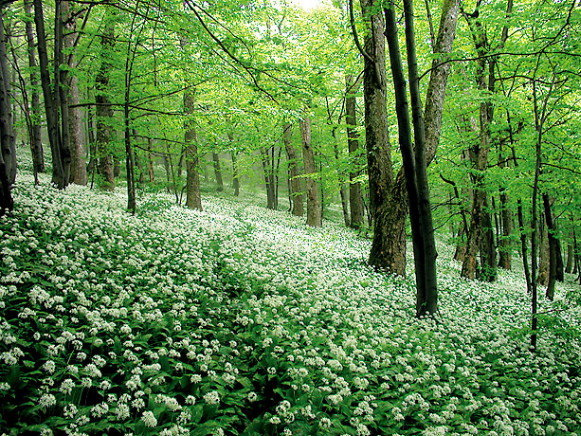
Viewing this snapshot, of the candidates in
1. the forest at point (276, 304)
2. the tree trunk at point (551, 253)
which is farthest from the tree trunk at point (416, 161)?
the tree trunk at point (551, 253)

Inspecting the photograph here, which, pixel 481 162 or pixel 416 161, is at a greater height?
pixel 481 162

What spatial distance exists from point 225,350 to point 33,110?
15.1 metres

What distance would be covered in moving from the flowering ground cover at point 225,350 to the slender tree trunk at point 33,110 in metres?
6.14

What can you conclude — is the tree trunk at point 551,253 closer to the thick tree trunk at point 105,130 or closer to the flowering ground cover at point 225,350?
the flowering ground cover at point 225,350

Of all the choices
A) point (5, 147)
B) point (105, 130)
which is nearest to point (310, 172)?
point (105, 130)

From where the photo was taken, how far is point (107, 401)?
2881 millimetres

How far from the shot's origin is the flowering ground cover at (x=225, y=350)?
285 cm

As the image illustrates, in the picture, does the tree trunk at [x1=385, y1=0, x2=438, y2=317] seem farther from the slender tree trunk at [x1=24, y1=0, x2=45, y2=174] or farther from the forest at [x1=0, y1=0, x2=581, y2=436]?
the slender tree trunk at [x1=24, y1=0, x2=45, y2=174]

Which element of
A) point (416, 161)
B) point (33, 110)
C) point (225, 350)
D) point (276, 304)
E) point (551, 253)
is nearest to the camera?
point (225, 350)

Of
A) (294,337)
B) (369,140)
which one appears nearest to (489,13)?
(369,140)

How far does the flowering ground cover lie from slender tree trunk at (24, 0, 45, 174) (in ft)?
20.2

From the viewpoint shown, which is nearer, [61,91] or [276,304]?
[276,304]

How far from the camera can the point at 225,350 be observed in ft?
12.6

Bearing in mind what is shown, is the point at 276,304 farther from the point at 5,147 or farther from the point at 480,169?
the point at 480,169
